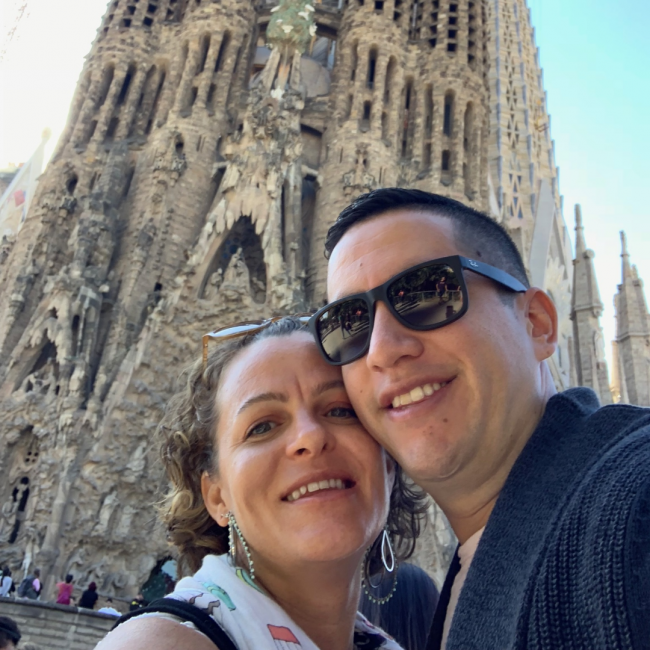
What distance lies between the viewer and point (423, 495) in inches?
87.9

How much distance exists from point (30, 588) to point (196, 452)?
30.3 feet

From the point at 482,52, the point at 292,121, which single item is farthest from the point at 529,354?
the point at 482,52

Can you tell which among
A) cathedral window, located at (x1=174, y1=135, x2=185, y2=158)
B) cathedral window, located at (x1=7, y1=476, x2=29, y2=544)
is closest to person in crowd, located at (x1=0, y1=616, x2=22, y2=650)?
cathedral window, located at (x1=7, y1=476, x2=29, y2=544)

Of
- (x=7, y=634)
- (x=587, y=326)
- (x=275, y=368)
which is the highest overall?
(x=587, y=326)

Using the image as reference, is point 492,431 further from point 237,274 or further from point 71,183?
point 71,183

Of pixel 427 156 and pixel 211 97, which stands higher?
pixel 211 97

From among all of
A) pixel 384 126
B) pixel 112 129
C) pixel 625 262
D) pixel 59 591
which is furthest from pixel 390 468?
pixel 625 262

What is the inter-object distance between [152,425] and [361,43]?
1198 cm

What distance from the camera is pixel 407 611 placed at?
7.43 feet

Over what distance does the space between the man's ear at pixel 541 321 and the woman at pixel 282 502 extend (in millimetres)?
503

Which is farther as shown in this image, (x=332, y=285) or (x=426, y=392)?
(x=332, y=285)

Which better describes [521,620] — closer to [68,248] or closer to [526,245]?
[68,248]

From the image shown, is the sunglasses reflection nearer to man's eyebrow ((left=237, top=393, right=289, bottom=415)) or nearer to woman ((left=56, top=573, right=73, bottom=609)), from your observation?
man's eyebrow ((left=237, top=393, right=289, bottom=415))

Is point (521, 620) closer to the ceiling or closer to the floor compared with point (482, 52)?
closer to the floor
